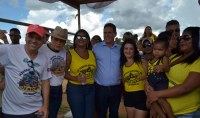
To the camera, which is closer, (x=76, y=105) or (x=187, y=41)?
(x=187, y=41)

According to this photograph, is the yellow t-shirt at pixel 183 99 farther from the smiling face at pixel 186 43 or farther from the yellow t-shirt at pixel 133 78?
the yellow t-shirt at pixel 133 78

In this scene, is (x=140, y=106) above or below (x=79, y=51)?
below

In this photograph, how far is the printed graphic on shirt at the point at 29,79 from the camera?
2820mm

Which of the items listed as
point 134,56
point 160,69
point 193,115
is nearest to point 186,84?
point 193,115

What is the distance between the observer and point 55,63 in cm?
393

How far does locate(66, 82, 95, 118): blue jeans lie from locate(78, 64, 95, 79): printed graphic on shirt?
0.58 feet

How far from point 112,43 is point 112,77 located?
62 cm

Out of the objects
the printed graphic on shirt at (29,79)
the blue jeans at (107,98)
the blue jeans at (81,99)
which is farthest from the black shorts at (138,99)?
the printed graphic on shirt at (29,79)

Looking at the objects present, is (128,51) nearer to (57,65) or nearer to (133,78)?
(133,78)

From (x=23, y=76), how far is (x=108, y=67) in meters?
1.81

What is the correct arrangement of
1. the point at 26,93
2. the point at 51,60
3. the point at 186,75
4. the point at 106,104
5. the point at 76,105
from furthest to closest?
the point at 106,104
the point at 76,105
the point at 51,60
the point at 26,93
the point at 186,75

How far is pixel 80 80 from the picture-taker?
13.2ft

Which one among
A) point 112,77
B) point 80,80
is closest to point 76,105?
point 80,80

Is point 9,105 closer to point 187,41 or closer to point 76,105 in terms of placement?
point 76,105
